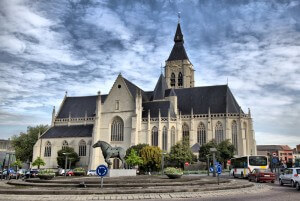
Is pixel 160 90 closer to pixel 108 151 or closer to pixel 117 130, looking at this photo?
pixel 117 130

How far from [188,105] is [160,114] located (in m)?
10.7

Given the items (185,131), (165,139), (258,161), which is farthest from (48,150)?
(258,161)

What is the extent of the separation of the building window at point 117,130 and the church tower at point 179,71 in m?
27.7

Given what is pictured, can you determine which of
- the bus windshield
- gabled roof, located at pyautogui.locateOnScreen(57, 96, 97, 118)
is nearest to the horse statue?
the bus windshield

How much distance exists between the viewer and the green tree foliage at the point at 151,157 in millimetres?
52237

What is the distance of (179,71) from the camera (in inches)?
3533

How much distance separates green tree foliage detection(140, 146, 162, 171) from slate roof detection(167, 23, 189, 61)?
147 feet

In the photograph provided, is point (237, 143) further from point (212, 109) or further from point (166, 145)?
point (166, 145)

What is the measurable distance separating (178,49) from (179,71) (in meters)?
8.82

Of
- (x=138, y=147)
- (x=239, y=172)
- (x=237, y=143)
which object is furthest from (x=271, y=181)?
(x=237, y=143)

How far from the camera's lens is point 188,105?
71125 millimetres

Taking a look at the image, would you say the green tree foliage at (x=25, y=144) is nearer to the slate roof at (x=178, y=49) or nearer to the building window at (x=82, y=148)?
the building window at (x=82, y=148)

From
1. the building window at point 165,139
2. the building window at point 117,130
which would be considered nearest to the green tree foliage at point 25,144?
the building window at point 117,130

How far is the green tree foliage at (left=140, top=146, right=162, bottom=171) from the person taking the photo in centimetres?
5224
